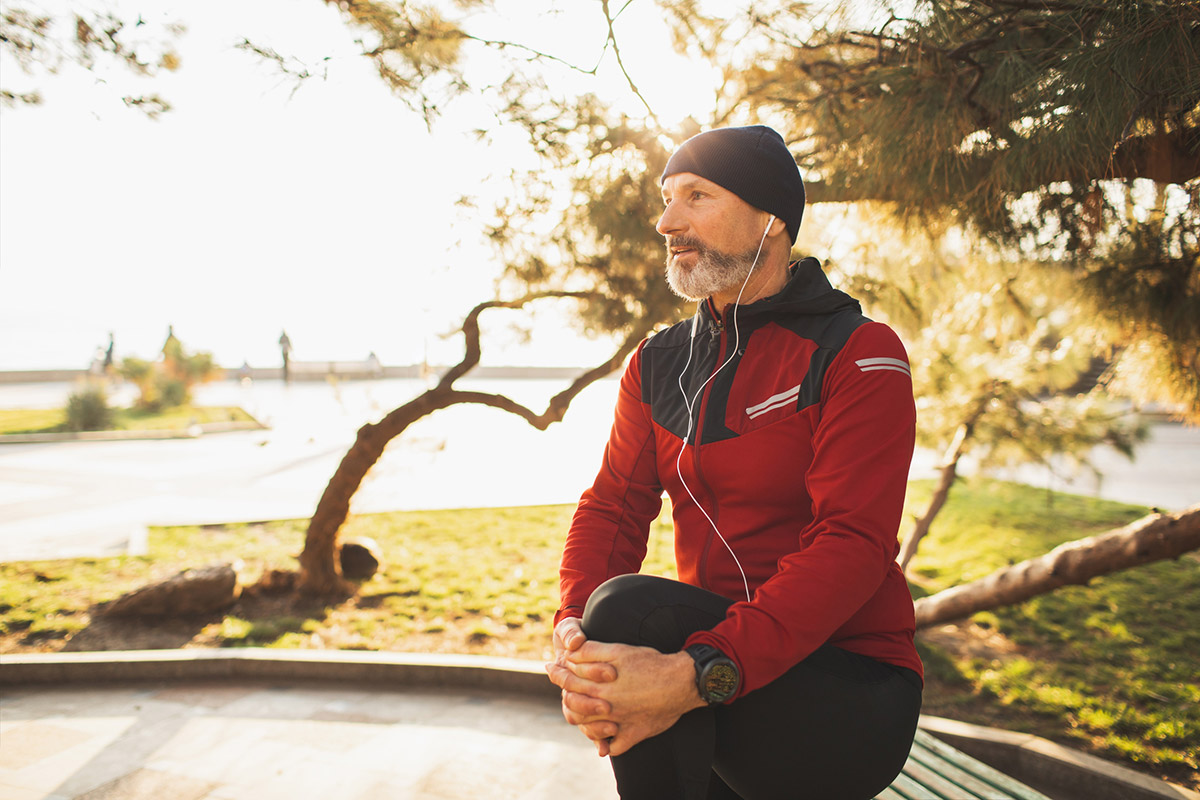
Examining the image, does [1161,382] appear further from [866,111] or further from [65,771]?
[65,771]

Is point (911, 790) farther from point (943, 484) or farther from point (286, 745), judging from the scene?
A: point (943, 484)

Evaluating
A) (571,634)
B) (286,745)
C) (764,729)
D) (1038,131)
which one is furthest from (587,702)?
(1038,131)

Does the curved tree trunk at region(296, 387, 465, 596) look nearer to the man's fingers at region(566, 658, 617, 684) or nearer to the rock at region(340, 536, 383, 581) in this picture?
the rock at region(340, 536, 383, 581)

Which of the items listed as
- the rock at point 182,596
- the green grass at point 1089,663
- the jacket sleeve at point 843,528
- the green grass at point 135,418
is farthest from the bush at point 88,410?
the jacket sleeve at point 843,528

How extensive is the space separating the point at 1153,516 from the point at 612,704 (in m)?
2.97

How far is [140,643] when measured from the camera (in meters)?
3.67

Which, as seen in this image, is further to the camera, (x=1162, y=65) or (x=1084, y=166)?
(x=1084, y=166)

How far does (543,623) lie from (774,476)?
10.3 feet

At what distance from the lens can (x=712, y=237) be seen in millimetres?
1604

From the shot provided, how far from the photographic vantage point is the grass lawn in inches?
134

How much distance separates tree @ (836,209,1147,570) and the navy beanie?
102 inches

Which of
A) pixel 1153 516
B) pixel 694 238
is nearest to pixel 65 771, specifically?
pixel 694 238

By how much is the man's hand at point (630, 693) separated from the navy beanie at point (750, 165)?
3.33ft

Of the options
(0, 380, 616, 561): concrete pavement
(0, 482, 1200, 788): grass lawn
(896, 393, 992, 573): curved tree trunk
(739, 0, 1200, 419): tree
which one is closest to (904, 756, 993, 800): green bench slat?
(0, 482, 1200, 788): grass lawn
